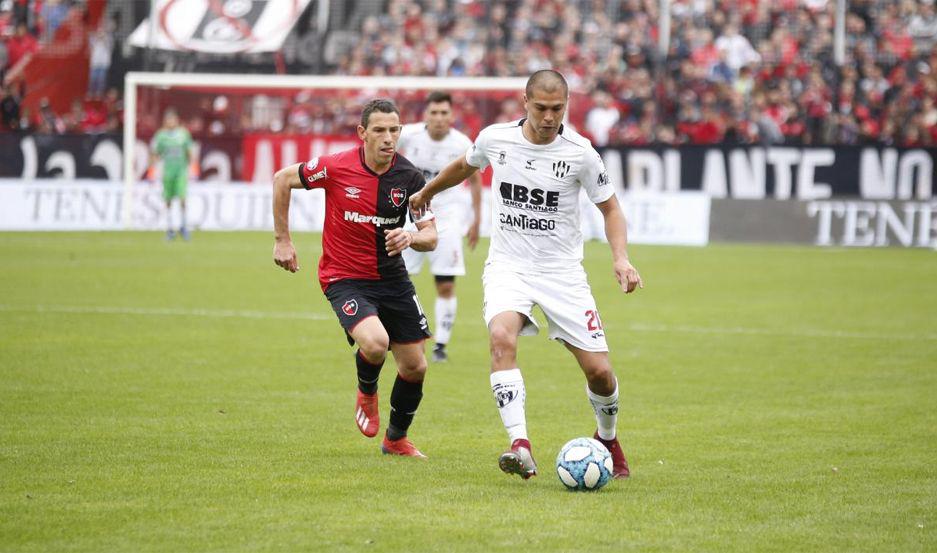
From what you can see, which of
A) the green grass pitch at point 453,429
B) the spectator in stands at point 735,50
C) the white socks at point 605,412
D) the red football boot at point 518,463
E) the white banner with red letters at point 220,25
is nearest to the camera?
the green grass pitch at point 453,429

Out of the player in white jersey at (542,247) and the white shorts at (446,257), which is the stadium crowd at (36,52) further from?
the player in white jersey at (542,247)

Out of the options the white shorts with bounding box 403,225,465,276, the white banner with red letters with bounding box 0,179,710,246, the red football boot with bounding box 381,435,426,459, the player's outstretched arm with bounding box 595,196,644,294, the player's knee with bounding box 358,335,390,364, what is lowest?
the white banner with red letters with bounding box 0,179,710,246

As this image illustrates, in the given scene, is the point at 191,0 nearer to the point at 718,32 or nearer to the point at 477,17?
the point at 477,17

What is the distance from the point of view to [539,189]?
302 inches

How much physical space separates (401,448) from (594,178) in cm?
199

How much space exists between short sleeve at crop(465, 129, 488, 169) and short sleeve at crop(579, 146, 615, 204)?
1.79ft

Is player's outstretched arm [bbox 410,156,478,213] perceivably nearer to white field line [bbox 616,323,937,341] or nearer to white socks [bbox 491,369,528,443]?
white socks [bbox 491,369,528,443]

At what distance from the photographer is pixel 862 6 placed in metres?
30.0

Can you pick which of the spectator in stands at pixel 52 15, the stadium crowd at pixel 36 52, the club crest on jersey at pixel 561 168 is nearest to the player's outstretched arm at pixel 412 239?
the club crest on jersey at pixel 561 168

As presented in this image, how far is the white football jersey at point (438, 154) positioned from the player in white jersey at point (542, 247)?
5505 mm

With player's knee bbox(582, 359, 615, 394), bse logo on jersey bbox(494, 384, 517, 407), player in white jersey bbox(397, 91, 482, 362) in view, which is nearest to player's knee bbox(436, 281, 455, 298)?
player in white jersey bbox(397, 91, 482, 362)

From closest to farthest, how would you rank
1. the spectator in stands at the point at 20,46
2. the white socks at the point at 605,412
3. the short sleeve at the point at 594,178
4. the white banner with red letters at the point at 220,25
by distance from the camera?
1. the short sleeve at the point at 594,178
2. the white socks at the point at 605,412
3. the white banner with red letters at the point at 220,25
4. the spectator in stands at the point at 20,46

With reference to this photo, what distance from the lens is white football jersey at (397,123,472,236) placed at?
Result: 43.9 feet

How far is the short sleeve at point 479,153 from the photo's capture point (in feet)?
25.4
